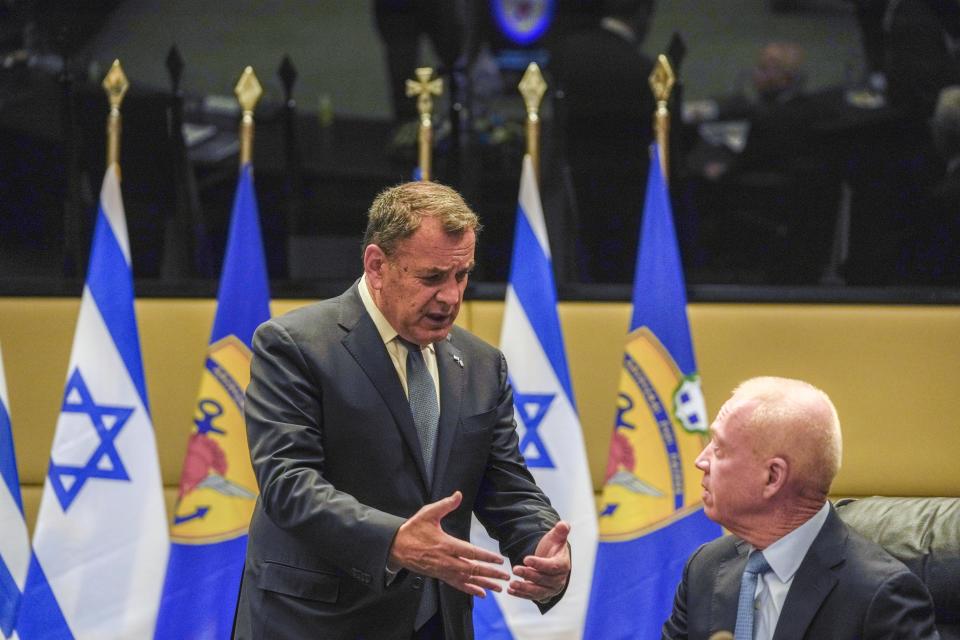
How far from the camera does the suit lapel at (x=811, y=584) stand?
1.80 m

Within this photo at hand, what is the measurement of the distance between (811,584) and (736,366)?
2.33 meters

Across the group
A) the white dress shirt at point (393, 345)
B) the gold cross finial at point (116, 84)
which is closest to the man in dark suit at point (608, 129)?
the gold cross finial at point (116, 84)

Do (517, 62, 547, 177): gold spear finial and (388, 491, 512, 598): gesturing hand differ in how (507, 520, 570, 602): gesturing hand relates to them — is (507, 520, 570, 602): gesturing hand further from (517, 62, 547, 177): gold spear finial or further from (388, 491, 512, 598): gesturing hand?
(517, 62, 547, 177): gold spear finial

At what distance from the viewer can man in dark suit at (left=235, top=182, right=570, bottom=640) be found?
1977 mm

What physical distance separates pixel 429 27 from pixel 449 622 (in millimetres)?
2627

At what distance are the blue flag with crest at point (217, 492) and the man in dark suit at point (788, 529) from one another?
2.13 meters

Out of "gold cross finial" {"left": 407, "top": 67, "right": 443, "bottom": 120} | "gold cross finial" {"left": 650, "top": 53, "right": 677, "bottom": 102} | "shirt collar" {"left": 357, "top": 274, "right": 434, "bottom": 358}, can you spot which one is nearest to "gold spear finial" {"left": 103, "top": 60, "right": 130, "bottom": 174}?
"gold cross finial" {"left": 407, "top": 67, "right": 443, "bottom": 120}

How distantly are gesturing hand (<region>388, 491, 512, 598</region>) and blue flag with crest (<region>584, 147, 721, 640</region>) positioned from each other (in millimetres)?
1895

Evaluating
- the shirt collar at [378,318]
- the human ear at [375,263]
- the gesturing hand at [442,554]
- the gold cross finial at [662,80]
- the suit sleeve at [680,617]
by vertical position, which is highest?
the gold cross finial at [662,80]

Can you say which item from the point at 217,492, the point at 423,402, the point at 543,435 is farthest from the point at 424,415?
the point at 217,492

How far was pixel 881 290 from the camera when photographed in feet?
13.6

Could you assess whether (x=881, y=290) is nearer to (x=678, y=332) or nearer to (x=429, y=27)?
(x=678, y=332)

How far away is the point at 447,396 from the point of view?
7.13 feet

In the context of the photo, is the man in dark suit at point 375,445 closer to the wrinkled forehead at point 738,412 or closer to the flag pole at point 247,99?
the wrinkled forehead at point 738,412
